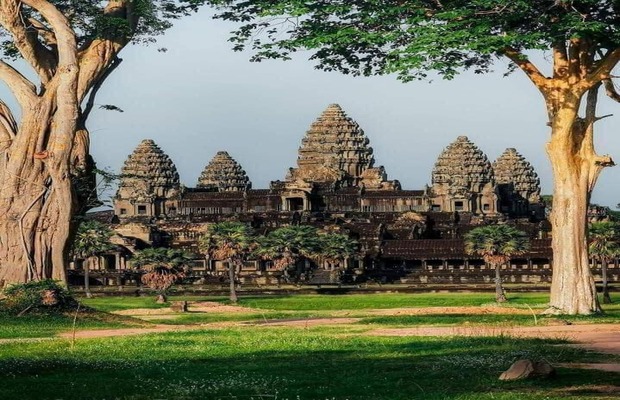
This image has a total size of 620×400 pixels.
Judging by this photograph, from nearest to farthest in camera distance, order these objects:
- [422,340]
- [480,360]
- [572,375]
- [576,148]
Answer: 1. [572,375]
2. [480,360]
3. [422,340]
4. [576,148]

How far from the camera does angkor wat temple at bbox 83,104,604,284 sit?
345 ft

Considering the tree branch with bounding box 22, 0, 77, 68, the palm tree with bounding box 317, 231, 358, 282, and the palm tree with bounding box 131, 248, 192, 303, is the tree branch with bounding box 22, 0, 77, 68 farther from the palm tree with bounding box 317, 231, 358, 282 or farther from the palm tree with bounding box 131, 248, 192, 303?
the palm tree with bounding box 317, 231, 358, 282

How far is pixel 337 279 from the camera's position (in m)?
96.4

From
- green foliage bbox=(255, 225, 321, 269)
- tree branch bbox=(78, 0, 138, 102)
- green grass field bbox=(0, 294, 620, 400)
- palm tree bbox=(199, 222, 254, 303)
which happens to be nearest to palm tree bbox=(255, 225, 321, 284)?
green foliage bbox=(255, 225, 321, 269)

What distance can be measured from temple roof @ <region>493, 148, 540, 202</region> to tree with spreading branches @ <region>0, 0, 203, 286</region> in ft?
418

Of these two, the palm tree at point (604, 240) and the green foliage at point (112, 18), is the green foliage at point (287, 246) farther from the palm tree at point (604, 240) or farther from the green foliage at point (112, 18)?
the green foliage at point (112, 18)

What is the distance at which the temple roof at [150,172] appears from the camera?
139375 mm

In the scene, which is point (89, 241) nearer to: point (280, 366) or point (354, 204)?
point (354, 204)

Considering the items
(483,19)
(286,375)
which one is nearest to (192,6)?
(483,19)

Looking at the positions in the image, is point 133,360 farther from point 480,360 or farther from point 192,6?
point 192,6

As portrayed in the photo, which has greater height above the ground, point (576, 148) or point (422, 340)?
point (576, 148)

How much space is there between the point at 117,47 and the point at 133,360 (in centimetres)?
1802

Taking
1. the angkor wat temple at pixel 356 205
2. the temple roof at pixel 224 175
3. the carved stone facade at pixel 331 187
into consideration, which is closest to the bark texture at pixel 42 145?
the angkor wat temple at pixel 356 205

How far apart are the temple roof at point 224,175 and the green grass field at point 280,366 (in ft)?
411
